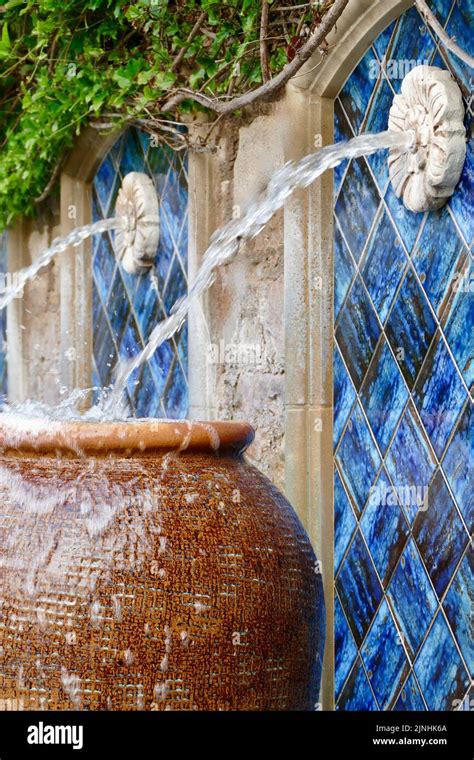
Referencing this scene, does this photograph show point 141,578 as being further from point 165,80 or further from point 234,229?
point 165,80

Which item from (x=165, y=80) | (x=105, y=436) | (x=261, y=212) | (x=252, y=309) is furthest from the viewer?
(x=165, y=80)

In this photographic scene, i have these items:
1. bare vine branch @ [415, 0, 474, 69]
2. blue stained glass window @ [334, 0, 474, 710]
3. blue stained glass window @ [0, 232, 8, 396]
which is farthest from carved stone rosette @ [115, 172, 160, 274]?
bare vine branch @ [415, 0, 474, 69]

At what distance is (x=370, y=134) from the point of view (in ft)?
11.1

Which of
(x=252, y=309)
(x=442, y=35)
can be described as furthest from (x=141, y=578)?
(x=252, y=309)

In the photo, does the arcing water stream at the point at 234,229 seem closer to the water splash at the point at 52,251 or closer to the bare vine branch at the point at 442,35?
the water splash at the point at 52,251

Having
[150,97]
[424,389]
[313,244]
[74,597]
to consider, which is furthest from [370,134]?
[74,597]

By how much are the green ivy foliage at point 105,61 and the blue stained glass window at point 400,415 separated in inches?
18.4

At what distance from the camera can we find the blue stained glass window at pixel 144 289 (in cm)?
453

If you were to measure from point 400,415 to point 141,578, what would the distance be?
1296 mm

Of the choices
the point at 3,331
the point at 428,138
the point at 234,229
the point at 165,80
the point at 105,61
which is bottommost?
the point at 3,331

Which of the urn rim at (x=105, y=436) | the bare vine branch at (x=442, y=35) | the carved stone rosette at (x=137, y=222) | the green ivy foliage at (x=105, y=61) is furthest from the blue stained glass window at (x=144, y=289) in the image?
the urn rim at (x=105, y=436)

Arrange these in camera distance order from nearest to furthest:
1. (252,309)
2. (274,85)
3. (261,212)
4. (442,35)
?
(442,35)
(274,85)
(261,212)
(252,309)

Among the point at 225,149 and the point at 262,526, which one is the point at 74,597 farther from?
the point at 225,149

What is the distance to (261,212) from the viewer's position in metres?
3.84
